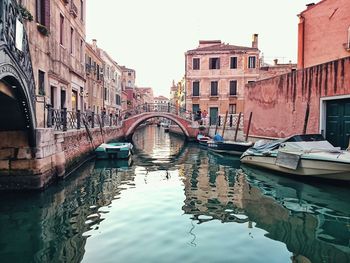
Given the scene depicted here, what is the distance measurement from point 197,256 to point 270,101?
12213 mm

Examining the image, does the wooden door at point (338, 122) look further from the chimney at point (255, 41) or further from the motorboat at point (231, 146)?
the chimney at point (255, 41)

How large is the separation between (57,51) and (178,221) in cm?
976

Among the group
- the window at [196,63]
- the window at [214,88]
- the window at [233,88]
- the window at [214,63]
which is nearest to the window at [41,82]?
the window at [196,63]

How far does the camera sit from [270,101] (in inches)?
611

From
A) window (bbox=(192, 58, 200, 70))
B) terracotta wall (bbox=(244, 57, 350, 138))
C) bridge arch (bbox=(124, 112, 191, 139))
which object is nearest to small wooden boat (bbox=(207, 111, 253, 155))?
terracotta wall (bbox=(244, 57, 350, 138))

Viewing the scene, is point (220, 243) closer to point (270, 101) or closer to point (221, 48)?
point (270, 101)

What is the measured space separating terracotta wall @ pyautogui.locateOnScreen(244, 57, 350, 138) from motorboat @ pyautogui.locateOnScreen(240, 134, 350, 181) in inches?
70.0

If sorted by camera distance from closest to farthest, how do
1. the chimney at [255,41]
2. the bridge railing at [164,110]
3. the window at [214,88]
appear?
the bridge railing at [164,110], the window at [214,88], the chimney at [255,41]

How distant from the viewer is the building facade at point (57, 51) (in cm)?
1049

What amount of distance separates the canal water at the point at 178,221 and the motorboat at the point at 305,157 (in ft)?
1.45

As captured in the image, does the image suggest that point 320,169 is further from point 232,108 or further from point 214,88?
point 214,88

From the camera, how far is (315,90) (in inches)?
481

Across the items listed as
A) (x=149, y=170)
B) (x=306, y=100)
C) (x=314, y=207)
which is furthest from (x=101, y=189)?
(x=306, y=100)

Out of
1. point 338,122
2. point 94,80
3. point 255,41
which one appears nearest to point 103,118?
point 94,80
